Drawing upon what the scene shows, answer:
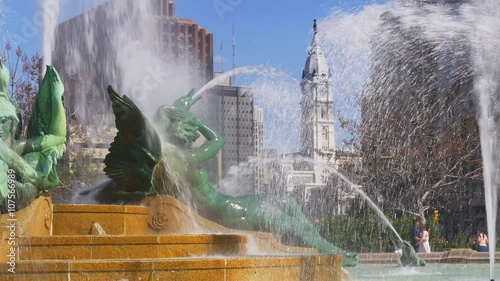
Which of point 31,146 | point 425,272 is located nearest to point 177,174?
point 31,146

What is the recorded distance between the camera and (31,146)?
9000 mm

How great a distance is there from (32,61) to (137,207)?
22478 mm

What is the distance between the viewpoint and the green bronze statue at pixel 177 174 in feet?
36.8

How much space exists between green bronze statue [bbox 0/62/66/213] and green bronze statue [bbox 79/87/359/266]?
150cm

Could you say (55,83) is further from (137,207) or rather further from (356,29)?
(356,29)

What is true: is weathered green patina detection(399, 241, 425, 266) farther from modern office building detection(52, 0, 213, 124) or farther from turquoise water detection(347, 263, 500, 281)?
modern office building detection(52, 0, 213, 124)

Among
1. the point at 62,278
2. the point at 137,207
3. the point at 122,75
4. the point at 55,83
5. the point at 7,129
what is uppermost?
the point at 122,75

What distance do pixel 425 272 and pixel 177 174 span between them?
6418mm

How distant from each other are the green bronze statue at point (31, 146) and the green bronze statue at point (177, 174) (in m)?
1.50

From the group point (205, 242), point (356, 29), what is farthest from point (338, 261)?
point (356, 29)

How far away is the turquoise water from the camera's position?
13.7 meters

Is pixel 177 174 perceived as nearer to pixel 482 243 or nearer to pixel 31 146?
pixel 31 146

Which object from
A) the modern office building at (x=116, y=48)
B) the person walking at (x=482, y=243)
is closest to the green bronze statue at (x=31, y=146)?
the person walking at (x=482, y=243)

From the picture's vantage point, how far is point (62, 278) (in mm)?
6988
